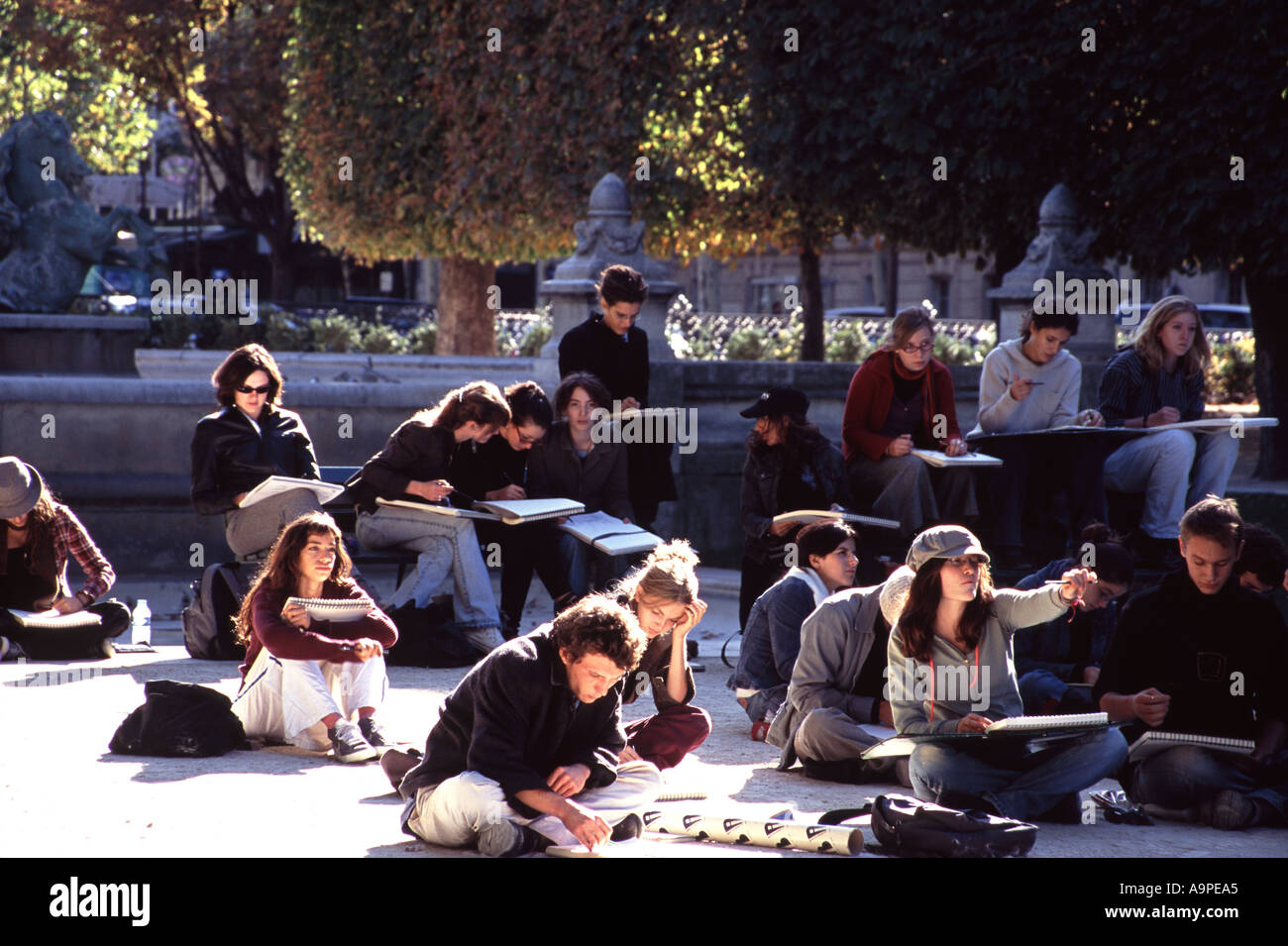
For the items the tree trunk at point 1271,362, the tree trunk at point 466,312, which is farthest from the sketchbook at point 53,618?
the tree trunk at point 466,312

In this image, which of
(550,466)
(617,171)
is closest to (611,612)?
(550,466)

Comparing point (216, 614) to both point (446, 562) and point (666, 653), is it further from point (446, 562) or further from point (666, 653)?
point (666, 653)

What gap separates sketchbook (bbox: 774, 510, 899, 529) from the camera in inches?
339

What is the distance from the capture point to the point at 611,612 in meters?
5.21

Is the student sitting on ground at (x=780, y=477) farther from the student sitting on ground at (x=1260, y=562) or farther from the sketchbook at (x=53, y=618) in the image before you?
the sketchbook at (x=53, y=618)

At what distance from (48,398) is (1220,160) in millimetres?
9203

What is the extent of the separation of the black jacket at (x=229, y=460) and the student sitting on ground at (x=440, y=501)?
0.49 m

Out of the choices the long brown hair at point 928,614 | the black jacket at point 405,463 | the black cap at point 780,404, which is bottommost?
the long brown hair at point 928,614

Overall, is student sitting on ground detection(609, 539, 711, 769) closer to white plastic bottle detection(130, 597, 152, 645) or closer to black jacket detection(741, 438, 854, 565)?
black jacket detection(741, 438, 854, 565)

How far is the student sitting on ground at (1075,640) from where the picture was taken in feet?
24.6

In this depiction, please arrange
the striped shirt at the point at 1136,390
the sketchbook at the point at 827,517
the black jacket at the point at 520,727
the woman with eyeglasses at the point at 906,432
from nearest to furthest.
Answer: the black jacket at the point at 520,727 → the sketchbook at the point at 827,517 → the woman with eyeglasses at the point at 906,432 → the striped shirt at the point at 1136,390

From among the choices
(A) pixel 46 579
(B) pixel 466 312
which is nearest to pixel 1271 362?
(A) pixel 46 579

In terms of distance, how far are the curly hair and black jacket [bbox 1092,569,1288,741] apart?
2.26 m

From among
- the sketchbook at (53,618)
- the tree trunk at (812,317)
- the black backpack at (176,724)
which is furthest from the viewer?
the tree trunk at (812,317)
